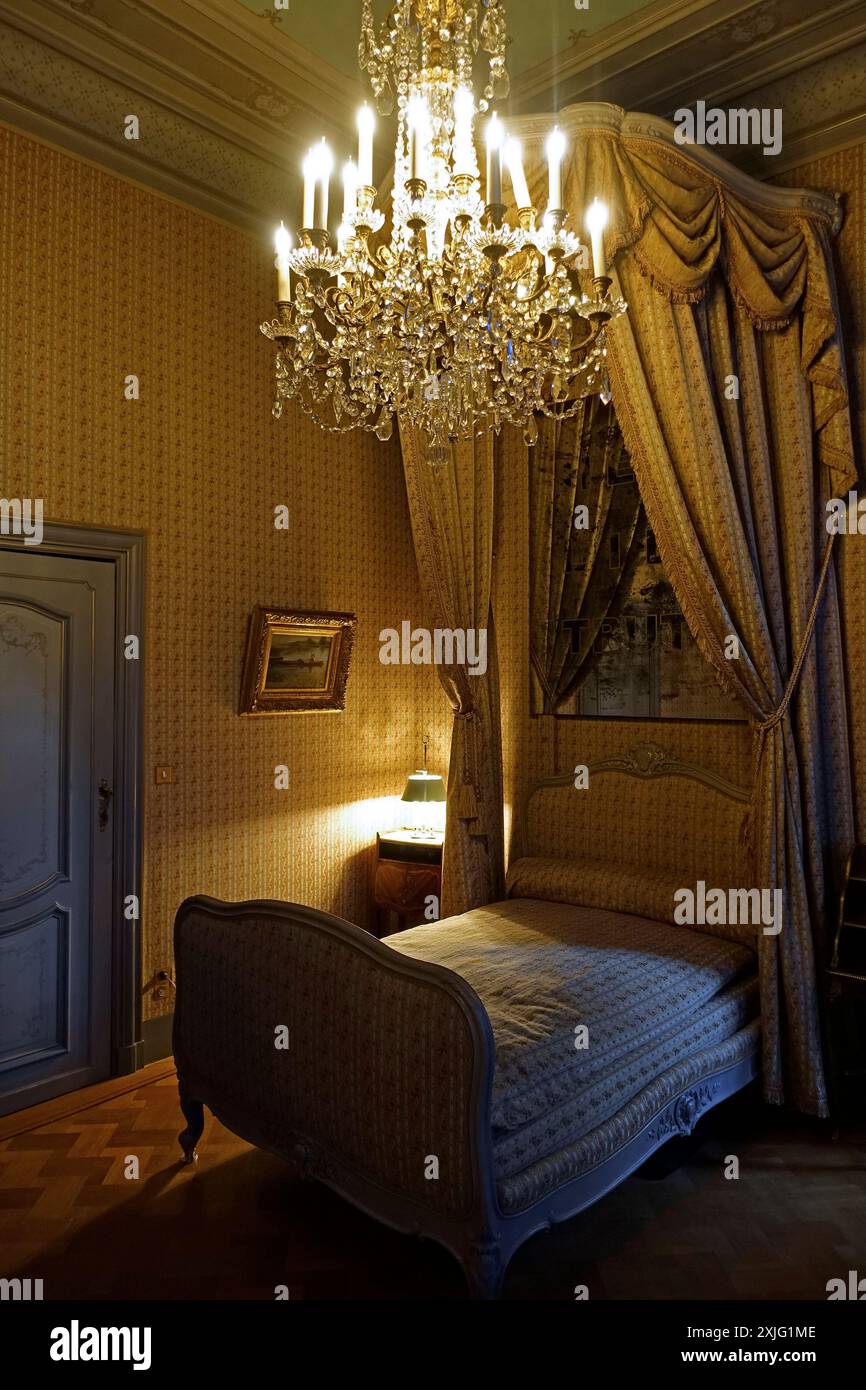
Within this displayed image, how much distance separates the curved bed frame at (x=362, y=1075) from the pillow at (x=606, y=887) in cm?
78

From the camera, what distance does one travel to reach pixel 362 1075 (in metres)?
2.34

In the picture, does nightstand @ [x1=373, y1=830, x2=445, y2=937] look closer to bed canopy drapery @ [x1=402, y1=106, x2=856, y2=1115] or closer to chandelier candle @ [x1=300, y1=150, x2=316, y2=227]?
bed canopy drapery @ [x1=402, y1=106, x2=856, y2=1115]

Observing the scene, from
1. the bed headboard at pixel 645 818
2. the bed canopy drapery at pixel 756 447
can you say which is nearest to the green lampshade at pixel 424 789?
the bed headboard at pixel 645 818

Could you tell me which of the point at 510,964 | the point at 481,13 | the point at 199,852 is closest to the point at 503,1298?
the point at 510,964

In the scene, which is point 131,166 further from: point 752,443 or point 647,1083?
point 647,1083

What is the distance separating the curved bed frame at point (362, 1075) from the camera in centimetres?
210

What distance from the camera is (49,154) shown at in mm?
3551

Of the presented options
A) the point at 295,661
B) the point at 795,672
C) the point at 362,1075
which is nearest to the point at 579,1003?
the point at 362,1075

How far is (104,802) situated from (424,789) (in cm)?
176

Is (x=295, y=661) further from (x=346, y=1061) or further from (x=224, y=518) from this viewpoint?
(x=346, y=1061)

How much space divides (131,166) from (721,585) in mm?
3094

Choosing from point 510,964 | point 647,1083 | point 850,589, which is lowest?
point 647,1083

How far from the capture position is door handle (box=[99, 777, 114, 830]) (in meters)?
3.82

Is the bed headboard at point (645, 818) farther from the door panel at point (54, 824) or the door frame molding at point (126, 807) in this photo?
the door panel at point (54, 824)
